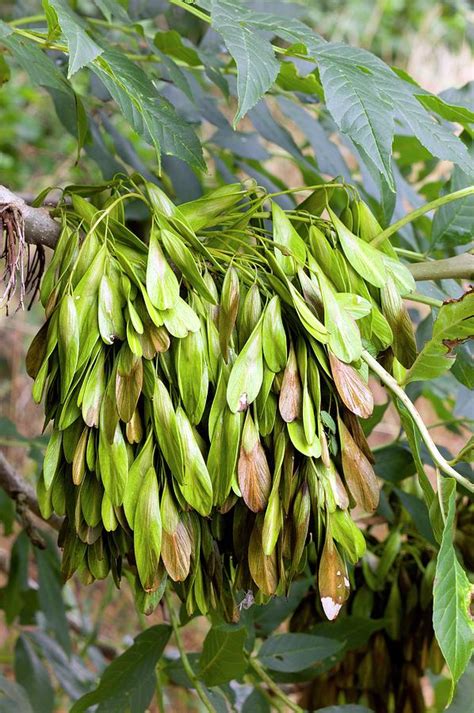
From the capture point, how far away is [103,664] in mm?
1065

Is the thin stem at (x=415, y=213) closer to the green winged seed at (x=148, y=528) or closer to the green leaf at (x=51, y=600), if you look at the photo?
the green winged seed at (x=148, y=528)

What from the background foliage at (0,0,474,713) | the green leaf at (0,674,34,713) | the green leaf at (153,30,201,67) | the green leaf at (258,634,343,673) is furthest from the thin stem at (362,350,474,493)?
the green leaf at (0,674,34,713)

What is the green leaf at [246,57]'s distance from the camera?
0.40 metres

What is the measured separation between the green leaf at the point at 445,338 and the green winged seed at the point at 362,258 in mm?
36

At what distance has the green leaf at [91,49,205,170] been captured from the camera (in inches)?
17.0

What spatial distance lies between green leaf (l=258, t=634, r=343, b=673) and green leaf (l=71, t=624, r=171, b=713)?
0.08 m

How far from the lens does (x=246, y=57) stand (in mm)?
404

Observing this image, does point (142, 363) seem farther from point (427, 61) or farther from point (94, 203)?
point (427, 61)

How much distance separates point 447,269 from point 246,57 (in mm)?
156

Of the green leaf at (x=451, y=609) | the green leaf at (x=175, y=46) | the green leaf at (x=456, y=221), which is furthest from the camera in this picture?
the green leaf at (x=175, y=46)

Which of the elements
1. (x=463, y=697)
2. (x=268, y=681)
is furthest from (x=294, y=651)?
(x=463, y=697)

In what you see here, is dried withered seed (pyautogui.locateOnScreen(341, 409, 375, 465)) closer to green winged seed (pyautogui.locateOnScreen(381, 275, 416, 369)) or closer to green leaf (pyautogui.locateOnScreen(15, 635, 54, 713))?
green winged seed (pyautogui.locateOnScreen(381, 275, 416, 369))

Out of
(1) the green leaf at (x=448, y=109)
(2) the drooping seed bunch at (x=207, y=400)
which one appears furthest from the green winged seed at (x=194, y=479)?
(1) the green leaf at (x=448, y=109)

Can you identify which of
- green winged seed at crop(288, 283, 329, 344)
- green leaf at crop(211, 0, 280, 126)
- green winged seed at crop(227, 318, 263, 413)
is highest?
green leaf at crop(211, 0, 280, 126)
